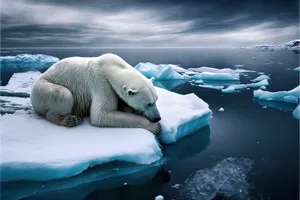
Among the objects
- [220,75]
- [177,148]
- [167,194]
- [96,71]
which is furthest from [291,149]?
[220,75]

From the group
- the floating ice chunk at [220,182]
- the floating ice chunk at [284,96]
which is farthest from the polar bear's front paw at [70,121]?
the floating ice chunk at [284,96]

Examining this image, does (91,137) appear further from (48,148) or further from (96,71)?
(96,71)

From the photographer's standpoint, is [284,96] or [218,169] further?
[284,96]

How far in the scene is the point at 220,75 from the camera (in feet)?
43.8

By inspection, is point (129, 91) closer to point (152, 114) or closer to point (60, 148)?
point (152, 114)

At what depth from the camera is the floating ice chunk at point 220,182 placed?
2.74 metres

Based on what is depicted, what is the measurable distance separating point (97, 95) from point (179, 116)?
4.80 feet

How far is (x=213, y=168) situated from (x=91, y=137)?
68.4 inches

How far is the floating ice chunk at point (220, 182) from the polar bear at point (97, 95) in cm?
94

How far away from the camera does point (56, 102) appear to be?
351cm

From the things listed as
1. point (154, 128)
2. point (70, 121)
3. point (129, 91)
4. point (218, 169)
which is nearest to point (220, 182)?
point (218, 169)

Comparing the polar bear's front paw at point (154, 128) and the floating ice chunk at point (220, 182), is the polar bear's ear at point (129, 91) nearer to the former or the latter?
the polar bear's front paw at point (154, 128)

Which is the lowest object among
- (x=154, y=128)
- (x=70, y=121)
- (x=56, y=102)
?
(x=154, y=128)

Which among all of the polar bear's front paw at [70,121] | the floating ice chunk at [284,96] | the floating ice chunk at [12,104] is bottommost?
the floating ice chunk at [284,96]
